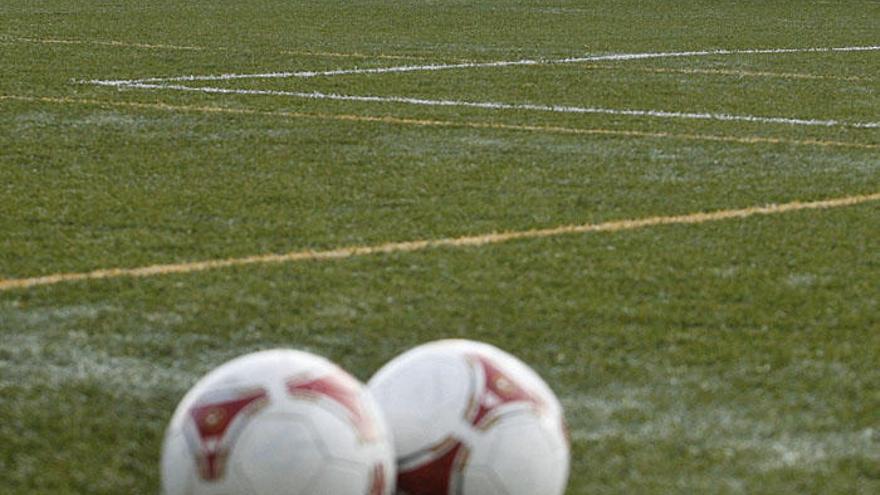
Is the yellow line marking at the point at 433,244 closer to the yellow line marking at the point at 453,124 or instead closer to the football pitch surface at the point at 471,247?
the football pitch surface at the point at 471,247

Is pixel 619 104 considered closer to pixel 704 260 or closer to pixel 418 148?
pixel 418 148

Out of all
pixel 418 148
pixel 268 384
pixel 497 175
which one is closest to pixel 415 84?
pixel 418 148

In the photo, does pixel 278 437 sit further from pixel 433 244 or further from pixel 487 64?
pixel 487 64

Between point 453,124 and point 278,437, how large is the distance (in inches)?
252

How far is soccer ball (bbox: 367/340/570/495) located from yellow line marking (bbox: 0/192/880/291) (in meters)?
2.35

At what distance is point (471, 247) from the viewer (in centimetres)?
611

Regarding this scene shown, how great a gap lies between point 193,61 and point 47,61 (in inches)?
40.9

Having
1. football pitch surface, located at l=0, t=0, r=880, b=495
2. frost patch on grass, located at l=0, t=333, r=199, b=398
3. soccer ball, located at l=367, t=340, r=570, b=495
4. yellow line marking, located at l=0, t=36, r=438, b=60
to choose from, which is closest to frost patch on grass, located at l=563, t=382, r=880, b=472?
football pitch surface, located at l=0, t=0, r=880, b=495

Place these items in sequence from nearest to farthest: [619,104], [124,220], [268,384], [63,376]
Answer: [268,384]
[63,376]
[124,220]
[619,104]

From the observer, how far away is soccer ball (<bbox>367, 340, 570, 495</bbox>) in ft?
10.7

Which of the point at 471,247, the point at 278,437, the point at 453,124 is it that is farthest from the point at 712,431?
the point at 453,124

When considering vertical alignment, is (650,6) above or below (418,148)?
below

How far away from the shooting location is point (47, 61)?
1302 centimetres

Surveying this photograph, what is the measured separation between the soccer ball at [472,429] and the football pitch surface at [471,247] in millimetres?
325
